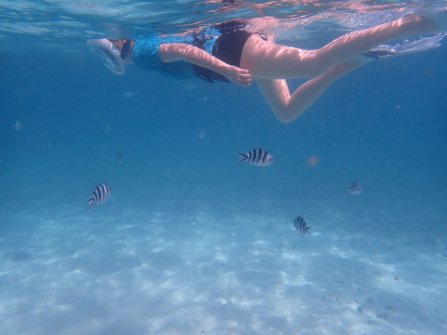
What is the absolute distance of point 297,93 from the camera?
750 cm

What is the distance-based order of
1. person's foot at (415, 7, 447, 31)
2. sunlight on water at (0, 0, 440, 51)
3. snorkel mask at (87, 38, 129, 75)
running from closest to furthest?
1. person's foot at (415, 7, 447, 31)
2. snorkel mask at (87, 38, 129, 75)
3. sunlight on water at (0, 0, 440, 51)

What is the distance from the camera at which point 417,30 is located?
4.99 m

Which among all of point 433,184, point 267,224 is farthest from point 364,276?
point 433,184

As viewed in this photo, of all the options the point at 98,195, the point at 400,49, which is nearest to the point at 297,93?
the point at 400,49

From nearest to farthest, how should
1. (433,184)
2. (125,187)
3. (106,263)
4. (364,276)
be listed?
(364,276), (106,263), (125,187), (433,184)

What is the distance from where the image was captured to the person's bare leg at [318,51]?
16.6 feet

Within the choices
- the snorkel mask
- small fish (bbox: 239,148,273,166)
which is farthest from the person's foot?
the snorkel mask

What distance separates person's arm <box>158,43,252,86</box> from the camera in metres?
5.37

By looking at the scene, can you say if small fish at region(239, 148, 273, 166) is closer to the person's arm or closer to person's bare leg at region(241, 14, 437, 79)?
person's bare leg at region(241, 14, 437, 79)

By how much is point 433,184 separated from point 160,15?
28.0 m

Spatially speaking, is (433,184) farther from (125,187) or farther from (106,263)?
(106,263)

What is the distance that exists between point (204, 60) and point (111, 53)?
279 centimetres

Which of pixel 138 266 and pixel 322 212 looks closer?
pixel 138 266

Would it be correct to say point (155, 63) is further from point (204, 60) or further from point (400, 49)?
point (400, 49)
